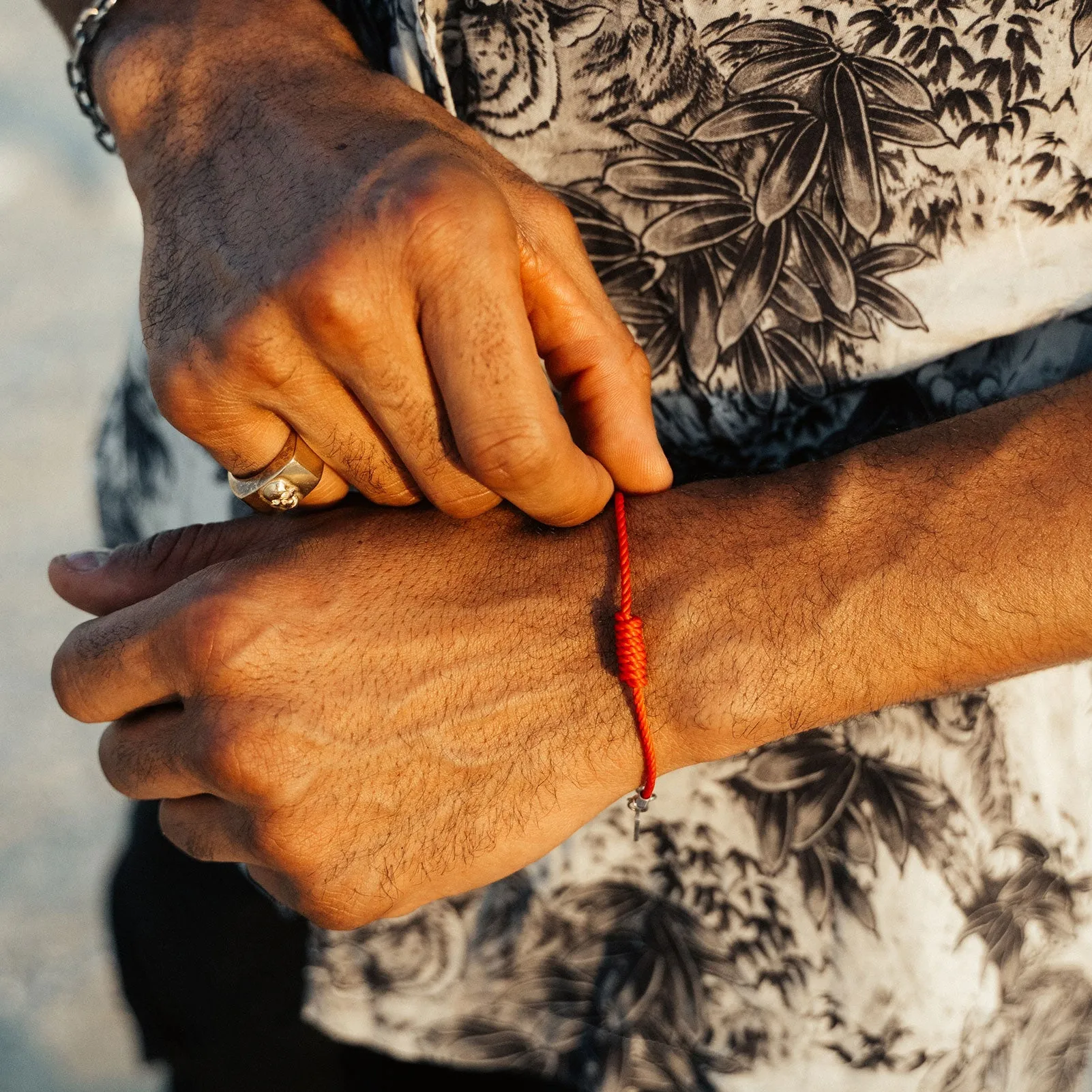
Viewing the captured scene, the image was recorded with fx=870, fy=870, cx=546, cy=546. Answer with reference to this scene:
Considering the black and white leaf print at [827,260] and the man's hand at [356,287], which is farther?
the black and white leaf print at [827,260]

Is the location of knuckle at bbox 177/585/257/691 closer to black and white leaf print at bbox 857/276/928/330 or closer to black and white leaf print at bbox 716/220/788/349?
black and white leaf print at bbox 716/220/788/349

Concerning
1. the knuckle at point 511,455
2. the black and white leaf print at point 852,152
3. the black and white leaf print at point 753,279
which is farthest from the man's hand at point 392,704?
the black and white leaf print at point 852,152

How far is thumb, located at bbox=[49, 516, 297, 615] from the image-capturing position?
34.7 inches

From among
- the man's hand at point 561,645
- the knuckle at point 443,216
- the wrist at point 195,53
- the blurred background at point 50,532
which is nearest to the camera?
the knuckle at point 443,216

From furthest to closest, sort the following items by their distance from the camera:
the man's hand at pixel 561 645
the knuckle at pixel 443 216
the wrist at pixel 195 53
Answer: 1. the wrist at pixel 195 53
2. the man's hand at pixel 561 645
3. the knuckle at pixel 443 216

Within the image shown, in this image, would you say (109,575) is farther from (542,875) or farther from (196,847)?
(542,875)

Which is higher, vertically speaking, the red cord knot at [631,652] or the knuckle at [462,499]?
the knuckle at [462,499]

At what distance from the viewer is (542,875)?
94 cm

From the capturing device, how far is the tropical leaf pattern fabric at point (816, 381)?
0.80 meters

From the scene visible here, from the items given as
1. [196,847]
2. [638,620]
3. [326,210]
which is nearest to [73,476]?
[196,847]

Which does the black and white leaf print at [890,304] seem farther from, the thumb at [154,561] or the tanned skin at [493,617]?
the thumb at [154,561]

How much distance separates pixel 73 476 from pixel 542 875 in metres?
1.40

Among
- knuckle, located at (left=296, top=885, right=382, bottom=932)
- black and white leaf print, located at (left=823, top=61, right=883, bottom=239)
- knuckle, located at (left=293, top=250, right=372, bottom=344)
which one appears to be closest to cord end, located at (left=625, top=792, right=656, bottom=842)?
knuckle, located at (left=296, top=885, right=382, bottom=932)

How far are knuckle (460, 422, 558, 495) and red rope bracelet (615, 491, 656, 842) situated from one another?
0.12 m
